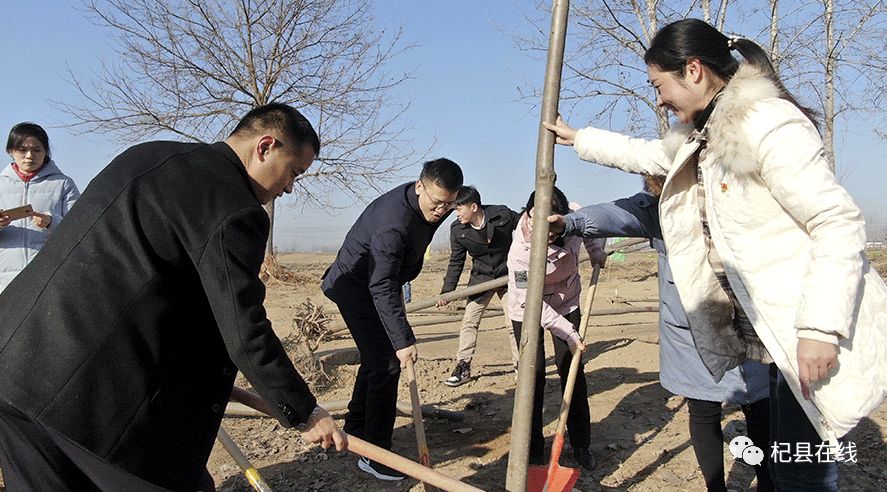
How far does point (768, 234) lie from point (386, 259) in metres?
2.27

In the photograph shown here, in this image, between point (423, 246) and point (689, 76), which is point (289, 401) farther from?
point (423, 246)

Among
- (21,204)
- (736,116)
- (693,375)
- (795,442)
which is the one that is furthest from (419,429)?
(21,204)

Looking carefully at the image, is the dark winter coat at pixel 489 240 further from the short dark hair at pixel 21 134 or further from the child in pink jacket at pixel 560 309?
the short dark hair at pixel 21 134

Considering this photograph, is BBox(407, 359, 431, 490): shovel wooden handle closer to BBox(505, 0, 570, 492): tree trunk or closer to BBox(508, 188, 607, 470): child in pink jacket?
BBox(508, 188, 607, 470): child in pink jacket

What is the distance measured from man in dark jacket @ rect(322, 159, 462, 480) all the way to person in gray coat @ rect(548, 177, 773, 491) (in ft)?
4.31

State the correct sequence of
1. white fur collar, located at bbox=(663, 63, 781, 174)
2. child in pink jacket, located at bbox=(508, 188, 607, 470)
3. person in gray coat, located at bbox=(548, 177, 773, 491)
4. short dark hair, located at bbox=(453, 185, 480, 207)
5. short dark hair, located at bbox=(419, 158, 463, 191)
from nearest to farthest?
white fur collar, located at bbox=(663, 63, 781, 174) < person in gray coat, located at bbox=(548, 177, 773, 491) < short dark hair, located at bbox=(419, 158, 463, 191) < child in pink jacket, located at bbox=(508, 188, 607, 470) < short dark hair, located at bbox=(453, 185, 480, 207)

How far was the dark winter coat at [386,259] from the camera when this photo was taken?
399 centimetres

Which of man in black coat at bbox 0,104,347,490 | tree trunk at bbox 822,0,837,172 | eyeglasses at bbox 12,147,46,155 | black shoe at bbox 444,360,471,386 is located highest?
tree trunk at bbox 822,0,837,172

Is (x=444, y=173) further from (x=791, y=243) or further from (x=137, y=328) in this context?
(x=137, y=328)

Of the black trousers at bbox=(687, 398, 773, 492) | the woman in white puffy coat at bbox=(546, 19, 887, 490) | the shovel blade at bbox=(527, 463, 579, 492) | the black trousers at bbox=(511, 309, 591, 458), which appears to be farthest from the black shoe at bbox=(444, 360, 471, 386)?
the woman in white puffy coat at bbox=(546, 19, 887, 490)

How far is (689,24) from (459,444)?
343 centimetres

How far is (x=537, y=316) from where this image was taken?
251cm

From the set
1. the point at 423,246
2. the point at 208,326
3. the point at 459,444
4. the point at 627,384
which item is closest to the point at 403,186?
the point at 423,246

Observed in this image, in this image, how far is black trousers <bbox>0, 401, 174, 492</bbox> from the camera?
1.87 metres
